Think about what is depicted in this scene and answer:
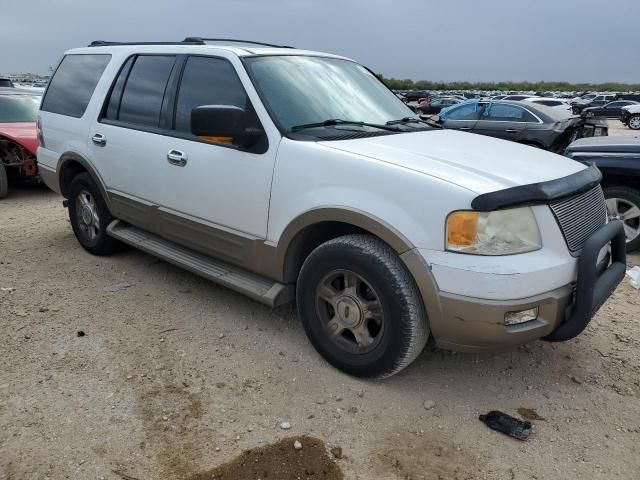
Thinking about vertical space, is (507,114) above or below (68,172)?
above

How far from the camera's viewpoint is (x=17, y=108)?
358 inches

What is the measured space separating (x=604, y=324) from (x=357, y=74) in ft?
8.60

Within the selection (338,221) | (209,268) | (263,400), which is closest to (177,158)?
(209,268)

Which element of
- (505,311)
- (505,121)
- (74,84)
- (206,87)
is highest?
(206,87)

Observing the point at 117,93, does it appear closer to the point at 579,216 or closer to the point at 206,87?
the point at 206,87

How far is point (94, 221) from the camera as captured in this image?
512 centimetres

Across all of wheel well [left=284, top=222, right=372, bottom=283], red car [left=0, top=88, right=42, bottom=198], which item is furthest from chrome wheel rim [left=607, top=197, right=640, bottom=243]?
red car [left=0, top=88, right=42, bottom=198]

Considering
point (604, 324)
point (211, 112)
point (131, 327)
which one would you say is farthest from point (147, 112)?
point (604, 324)

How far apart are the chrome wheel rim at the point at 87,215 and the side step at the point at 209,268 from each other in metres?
0.38

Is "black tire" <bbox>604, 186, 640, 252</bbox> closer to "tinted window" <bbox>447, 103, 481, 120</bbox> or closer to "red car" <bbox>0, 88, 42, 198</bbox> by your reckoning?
"tinted window" <bbox>447, 103, 481, 120</bbox>

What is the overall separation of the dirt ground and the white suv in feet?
1.20

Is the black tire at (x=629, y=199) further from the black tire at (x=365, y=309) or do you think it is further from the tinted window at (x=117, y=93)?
the tinted window at (x=117, y=93)

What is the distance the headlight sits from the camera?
257 centimetres

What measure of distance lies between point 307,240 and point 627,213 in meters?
3.72
